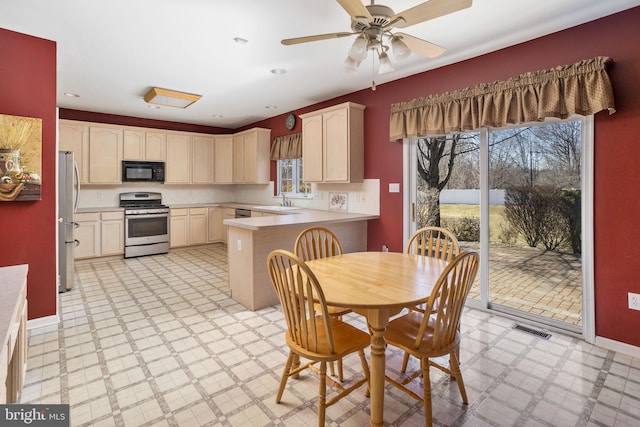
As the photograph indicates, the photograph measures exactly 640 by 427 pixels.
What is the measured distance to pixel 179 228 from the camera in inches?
240

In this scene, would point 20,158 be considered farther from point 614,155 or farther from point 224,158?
point 614,155

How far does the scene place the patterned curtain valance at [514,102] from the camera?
7.78ft

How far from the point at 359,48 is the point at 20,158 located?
2.75m

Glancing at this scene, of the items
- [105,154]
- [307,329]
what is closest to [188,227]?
[105,154]

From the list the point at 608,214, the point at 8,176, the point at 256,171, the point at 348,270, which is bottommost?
the point at 348,270

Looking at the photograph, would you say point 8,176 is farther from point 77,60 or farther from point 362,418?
point 362,418

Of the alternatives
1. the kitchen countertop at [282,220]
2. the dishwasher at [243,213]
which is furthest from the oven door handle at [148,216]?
the kitchen countertop at [282,220]

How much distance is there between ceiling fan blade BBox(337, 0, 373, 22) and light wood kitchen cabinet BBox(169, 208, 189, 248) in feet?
17.3

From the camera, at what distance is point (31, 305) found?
2730mm

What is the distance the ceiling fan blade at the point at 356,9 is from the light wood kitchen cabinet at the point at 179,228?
526cm

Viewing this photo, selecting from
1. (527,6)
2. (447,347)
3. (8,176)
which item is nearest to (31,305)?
(8,176)

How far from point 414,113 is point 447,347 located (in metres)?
2.64

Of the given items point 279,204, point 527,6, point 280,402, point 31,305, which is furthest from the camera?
point 279,204

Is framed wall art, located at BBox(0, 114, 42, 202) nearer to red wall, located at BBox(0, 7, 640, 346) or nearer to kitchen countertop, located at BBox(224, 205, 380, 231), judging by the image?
red wall, located at BBox(0, 7, 640, 346)
